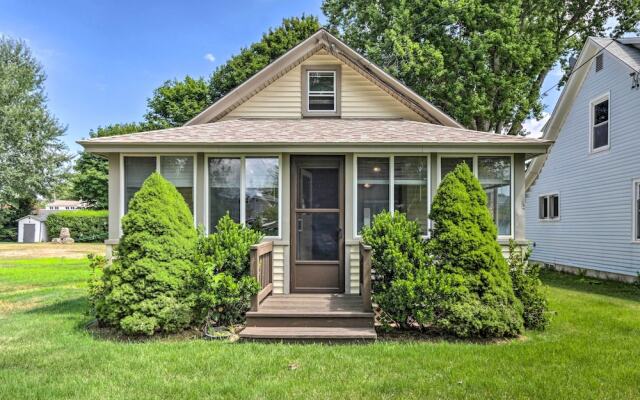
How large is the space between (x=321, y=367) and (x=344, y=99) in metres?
6.12

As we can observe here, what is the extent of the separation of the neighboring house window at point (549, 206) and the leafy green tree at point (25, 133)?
101ft

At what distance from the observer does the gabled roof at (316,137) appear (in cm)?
684

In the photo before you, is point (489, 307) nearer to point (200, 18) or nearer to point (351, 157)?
point (351, 157)

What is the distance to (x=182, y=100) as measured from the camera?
2806cm

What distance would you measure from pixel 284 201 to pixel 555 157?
11572 millimetres

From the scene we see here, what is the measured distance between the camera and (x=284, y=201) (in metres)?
7.20

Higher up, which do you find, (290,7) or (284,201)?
(290,7)

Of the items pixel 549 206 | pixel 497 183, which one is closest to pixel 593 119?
pixel 549 206

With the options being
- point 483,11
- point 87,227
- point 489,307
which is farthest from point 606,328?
point 87,227

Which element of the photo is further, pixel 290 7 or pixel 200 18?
pixel 290 7

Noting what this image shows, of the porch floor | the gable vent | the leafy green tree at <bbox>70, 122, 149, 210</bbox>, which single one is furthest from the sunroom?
the leafy green tree at <bbox>70, 122, 149, 210</bbox>

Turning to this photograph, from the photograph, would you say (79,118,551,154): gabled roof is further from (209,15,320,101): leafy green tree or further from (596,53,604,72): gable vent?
(209,15,320,101): leafy green tree

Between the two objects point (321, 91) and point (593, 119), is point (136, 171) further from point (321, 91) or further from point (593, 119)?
point (593, 119)

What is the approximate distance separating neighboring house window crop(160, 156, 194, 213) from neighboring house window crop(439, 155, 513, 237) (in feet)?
14.0
